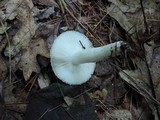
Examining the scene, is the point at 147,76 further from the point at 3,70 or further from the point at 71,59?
the point at 3,70

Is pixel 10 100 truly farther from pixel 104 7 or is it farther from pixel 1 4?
pixel 104 7

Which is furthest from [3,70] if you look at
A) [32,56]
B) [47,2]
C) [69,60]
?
[47,2]

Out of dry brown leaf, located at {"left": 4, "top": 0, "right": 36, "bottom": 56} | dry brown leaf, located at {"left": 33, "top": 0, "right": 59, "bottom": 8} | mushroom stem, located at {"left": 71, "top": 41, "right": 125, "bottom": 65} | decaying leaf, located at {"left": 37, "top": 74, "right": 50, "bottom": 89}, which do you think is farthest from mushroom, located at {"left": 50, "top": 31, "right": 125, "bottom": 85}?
dry brown leaf, located at {"left": 33, "top": 0, "right": 59, "bottom": 8}

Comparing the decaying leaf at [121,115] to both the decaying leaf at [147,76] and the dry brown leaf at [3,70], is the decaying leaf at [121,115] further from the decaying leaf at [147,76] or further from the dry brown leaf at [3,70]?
the dry brown leaf at [3,70]

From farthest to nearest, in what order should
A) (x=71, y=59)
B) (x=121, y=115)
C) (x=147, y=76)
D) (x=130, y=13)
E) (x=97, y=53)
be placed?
(x=130, y=13), (x=147, y=76), (x=121, y=115), (x=71, y=59), (x=97, y=53)

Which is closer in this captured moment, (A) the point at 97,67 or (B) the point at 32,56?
(B) the point at 32,56

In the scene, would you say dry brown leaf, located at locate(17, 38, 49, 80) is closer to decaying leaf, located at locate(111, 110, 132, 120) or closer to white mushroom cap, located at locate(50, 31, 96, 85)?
white mushroom cap, located at locate(50, 31, 96, 85)
